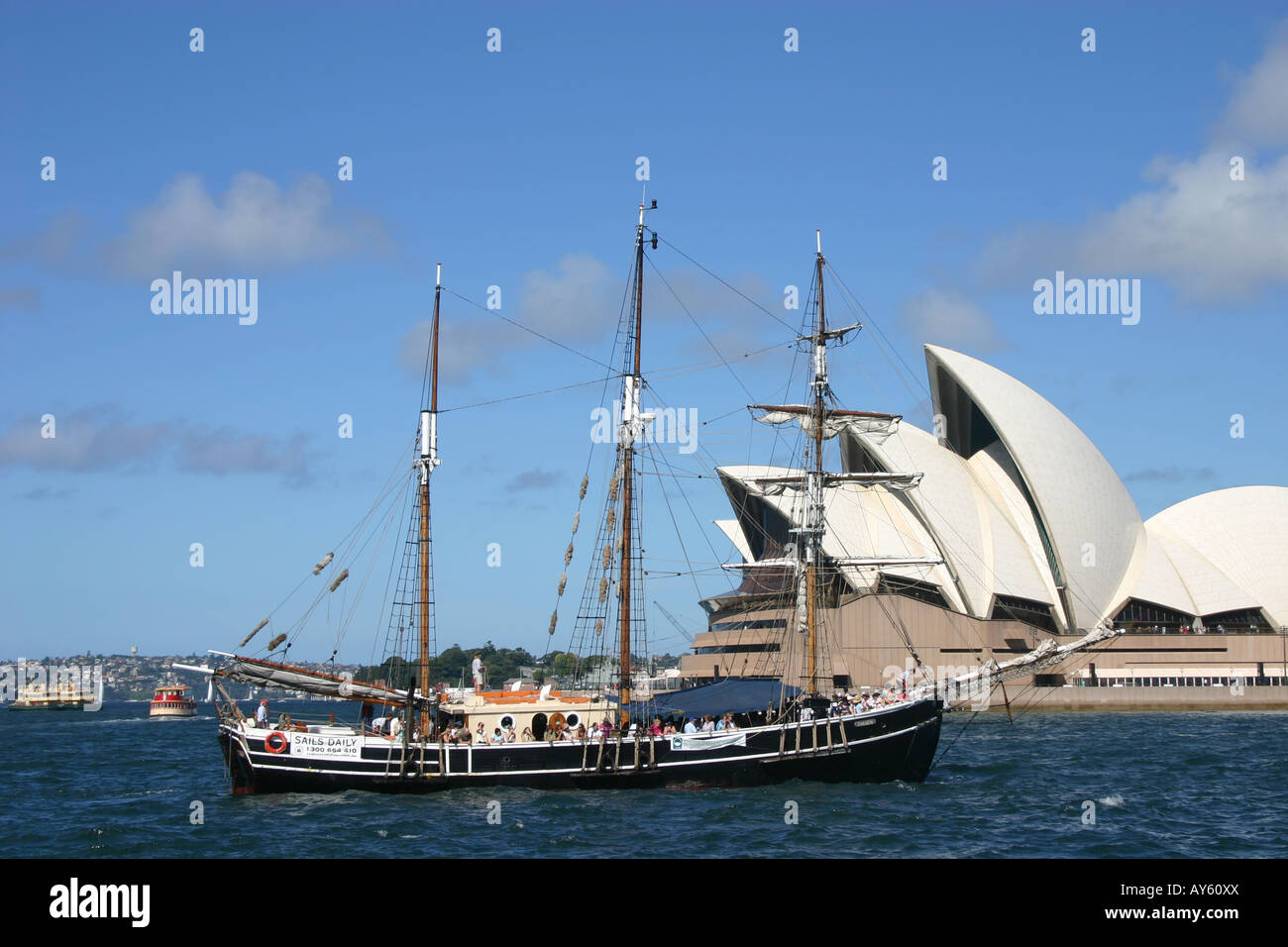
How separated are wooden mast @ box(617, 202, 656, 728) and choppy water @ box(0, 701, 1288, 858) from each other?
436cm

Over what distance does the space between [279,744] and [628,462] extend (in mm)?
13085

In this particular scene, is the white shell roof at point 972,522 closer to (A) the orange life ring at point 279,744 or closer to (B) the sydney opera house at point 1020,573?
(B) the sydney opera house at point 1020,573

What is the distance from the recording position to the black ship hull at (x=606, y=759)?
32844mm

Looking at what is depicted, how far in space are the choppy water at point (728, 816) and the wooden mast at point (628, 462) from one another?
4.36 m

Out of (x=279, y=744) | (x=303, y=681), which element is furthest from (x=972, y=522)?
(x=279, y=744)

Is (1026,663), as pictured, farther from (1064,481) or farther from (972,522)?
(1064,481)

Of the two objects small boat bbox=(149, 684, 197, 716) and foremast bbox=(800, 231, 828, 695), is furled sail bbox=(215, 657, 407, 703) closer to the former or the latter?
foremast bbox=(800, 231, 828, 695)

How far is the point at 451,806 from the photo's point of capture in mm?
30438

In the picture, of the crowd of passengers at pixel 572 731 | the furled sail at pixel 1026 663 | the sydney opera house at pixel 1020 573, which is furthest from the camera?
the sydney opera house at pixel 1020 573

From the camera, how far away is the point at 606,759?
33.8 meters

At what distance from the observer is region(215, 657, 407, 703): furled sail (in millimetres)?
33688

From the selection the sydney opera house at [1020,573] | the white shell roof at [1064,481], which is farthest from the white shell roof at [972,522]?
the white shell roof at [1064,481]

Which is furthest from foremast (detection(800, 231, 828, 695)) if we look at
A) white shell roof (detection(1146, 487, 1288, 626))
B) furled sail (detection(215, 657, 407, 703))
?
white shell roof (detection(1146, 487, 1288, 626))
